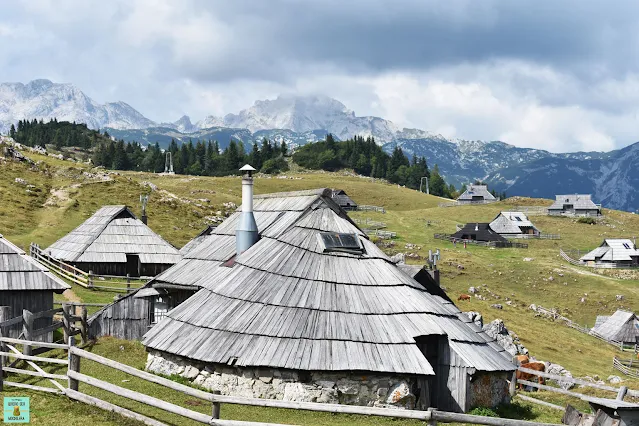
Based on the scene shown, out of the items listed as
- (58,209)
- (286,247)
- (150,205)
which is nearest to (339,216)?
(286,247)

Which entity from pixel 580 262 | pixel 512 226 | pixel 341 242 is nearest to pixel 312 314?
pixel 341 242

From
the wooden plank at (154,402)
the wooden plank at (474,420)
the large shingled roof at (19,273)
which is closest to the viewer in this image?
the wooden plank at (474,420)

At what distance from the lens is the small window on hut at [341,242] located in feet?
77.9

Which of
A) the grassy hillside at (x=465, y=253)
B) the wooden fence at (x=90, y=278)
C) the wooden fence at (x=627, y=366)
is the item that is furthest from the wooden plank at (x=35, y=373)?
the wooden fence at (x=627, y=366)

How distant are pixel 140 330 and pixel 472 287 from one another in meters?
47.3

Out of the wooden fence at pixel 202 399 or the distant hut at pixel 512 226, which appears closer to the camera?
the wooden fence at pixel 202 399

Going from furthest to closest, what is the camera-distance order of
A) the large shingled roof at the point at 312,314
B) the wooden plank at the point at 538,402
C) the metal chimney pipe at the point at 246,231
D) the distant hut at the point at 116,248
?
the distant hut at the point at 116,248, the metal chimney pipe at the point at 246,231, the wooden plank at the point at 538,402, the large shingled roof at the point at 312,314

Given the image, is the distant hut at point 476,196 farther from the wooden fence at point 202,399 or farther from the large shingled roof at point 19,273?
the wooden fence at point 202,399

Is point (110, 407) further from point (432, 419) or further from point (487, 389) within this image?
point (487, 389)

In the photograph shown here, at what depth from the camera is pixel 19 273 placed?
936 inches

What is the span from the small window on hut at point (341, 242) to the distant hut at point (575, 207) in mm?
128949

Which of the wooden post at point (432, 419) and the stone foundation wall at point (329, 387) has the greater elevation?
Result: the wooden post at point (432, 419)

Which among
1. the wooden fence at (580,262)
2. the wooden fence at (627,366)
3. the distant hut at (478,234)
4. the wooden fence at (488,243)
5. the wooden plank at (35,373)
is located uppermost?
the wooden plank at (35,373)

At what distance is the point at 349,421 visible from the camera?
17812 mm
